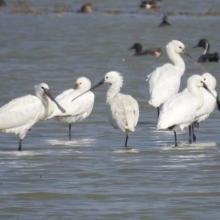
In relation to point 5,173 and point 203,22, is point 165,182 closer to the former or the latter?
point 5,173

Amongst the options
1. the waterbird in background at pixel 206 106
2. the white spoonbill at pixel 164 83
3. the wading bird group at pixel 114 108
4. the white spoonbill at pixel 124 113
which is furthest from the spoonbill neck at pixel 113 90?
the white spoonbill at pixel 164 83

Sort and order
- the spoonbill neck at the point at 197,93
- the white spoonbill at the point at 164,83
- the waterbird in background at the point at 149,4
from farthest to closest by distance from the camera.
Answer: the waterbird in background at the point at 149,4
the white spoonbill at the point at 164,83
the spoonbill neck at the point at 197,93

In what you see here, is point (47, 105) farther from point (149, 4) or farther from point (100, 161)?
point (149, 4)

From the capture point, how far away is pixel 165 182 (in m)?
10.7

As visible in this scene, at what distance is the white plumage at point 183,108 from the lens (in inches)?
520

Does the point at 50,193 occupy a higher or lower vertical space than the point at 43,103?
lower

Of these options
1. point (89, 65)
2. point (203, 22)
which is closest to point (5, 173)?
point (89, 65)

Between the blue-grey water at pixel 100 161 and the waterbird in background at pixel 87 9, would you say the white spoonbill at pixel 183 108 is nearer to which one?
the blue-grey water at pixel 100 161

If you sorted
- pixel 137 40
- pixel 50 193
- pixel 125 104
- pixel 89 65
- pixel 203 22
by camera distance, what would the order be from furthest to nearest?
1. pixel 203 22
2. pixel 137 40
3. pixel 89 65
4. pixel 125 104
5. pixel 50 193

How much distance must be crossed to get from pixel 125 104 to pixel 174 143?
73 centimetres

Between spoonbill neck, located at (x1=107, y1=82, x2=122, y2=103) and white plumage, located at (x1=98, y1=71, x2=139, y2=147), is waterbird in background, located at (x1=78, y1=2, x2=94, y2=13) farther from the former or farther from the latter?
white plumage, located at (x1=98, y1=71, x2=139, y2=147)

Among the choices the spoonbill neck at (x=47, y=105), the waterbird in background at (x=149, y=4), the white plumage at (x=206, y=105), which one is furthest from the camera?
the waterbird in background at (x=149, y=4)

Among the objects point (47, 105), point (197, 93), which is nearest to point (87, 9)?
point (197, 93)

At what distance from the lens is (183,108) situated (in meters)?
13.4
